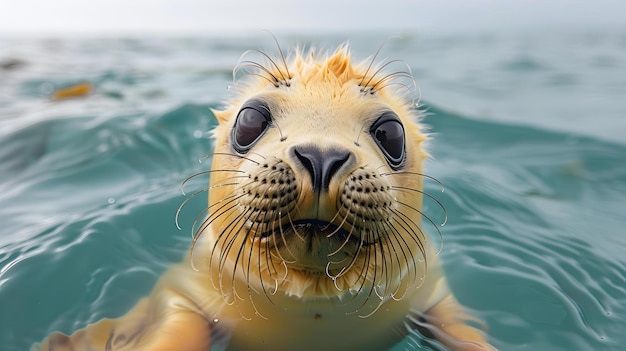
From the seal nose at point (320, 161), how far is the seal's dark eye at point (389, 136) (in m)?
0.42

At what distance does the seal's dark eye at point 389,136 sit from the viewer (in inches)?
90.9

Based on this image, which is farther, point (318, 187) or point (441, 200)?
point (441, 200)

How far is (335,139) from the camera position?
2.03 m

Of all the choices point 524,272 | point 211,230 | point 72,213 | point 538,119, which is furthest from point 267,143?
point 538,119

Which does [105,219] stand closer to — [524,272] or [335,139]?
[335,139]

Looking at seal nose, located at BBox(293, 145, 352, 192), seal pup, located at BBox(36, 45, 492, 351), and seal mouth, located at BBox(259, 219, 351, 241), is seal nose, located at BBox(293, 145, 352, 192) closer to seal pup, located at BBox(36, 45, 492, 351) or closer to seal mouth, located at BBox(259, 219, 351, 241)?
seal pup, located at BBox(36, 45, 492, 351)

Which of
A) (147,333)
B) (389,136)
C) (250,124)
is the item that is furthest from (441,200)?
(147,333)

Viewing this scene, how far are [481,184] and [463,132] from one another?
168 cm

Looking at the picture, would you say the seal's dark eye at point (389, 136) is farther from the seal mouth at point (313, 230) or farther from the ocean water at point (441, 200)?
the ocean water at point (441, 200)

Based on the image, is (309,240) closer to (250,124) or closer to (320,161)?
(320,161)

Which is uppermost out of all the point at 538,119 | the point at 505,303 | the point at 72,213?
the point at 538,119

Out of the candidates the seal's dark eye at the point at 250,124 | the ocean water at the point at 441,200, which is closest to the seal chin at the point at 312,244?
the seal's dark eye at the point at 250,124

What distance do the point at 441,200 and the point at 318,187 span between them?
94.9 inches

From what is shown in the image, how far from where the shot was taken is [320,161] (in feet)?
6.01
